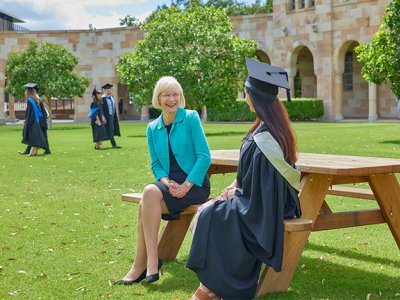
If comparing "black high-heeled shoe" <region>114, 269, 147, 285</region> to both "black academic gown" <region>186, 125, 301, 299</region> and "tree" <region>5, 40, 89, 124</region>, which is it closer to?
"black academic gown" <region>186, 125, 301, 299</region>

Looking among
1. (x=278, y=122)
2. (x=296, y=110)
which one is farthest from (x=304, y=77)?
(x=278, y=122)

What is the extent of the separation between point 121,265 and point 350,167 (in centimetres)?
236

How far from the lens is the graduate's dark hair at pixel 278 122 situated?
5.52 metres

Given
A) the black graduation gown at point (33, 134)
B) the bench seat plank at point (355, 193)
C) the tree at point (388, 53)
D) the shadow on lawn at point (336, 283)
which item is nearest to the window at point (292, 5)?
the tree at point (388, 53)

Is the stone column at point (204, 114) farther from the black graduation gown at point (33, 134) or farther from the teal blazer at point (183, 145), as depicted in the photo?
the teal blazer at point (183, 145)

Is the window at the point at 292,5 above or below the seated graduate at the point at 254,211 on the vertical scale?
above

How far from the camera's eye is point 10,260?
7.23 metres

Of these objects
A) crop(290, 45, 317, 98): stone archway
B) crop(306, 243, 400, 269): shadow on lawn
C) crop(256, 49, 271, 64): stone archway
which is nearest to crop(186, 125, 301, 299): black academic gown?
crop(306, 243, 400, 269): shadow on lawn

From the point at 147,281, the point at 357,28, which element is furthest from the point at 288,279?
the point at 357,28

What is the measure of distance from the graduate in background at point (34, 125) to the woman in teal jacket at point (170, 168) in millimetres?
14206

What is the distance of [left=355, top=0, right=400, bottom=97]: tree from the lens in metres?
21.9

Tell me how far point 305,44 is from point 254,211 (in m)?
37.1

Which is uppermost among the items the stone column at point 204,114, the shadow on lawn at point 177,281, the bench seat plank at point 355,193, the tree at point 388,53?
the tree at point 388,53

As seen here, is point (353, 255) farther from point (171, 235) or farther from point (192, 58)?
point (192, 58)
